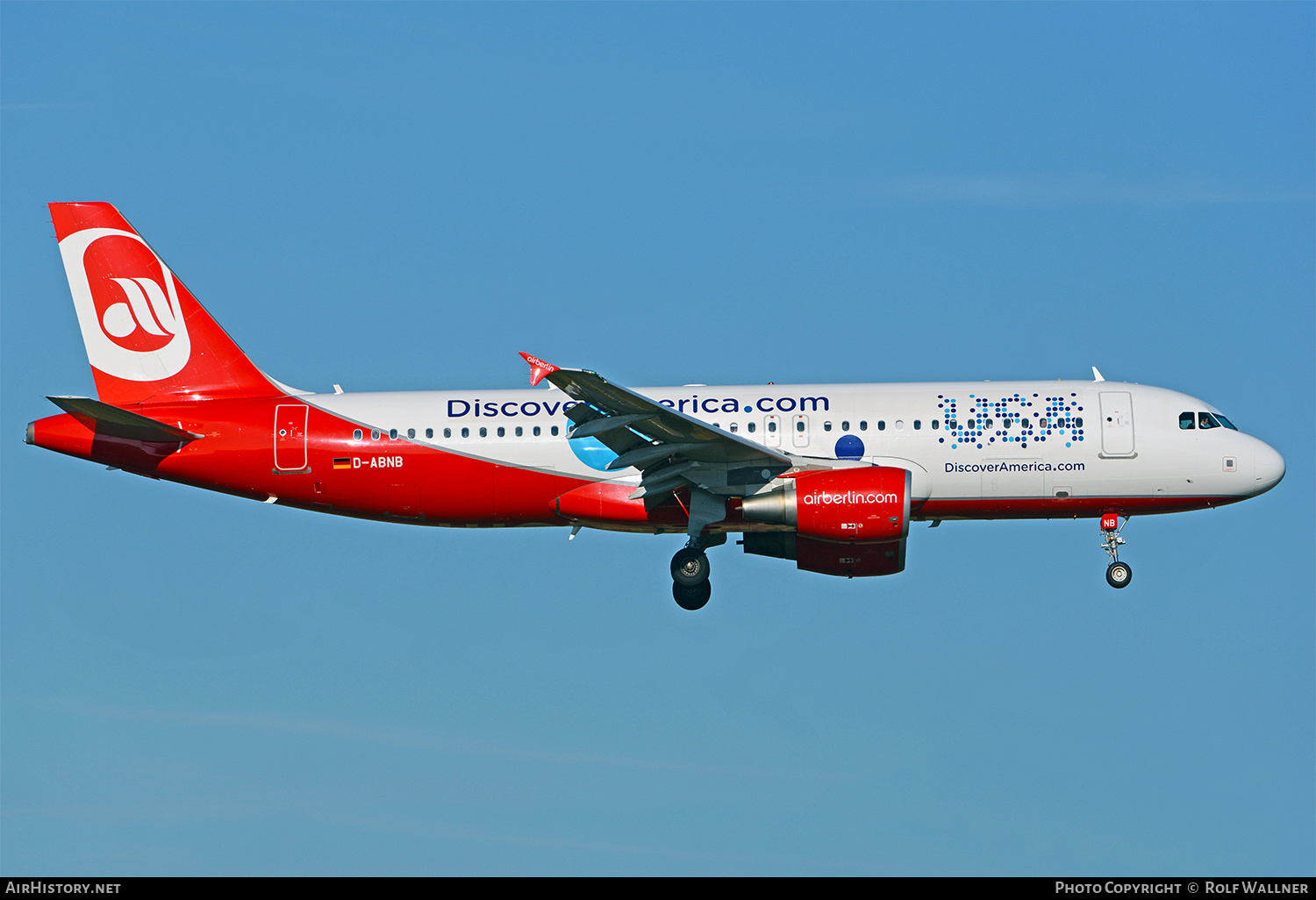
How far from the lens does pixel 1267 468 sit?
31172mm

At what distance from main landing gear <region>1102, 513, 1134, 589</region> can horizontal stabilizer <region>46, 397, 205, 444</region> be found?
20040mm

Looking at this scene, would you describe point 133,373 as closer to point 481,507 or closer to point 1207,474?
point 481,507

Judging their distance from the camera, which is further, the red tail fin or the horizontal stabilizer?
the red tail fin

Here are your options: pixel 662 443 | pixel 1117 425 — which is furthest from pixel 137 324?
pixel 1117 425

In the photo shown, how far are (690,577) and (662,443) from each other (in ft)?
10.7

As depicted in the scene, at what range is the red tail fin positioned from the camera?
32.5 meters

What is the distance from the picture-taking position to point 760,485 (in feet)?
98.6


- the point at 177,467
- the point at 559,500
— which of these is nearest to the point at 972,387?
the point at 559,500

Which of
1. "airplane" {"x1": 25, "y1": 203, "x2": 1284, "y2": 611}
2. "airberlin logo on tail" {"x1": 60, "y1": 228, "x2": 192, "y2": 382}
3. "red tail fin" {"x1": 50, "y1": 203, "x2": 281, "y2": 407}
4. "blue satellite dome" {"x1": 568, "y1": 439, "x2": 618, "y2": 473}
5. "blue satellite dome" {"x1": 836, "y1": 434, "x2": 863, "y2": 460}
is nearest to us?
"airplane" {"x1": 25, "y1": 203, "x2": 1284, "y2": 611}

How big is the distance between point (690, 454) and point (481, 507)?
490cm

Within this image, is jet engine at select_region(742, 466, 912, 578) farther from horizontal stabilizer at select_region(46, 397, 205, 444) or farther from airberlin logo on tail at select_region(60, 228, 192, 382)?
airberlin logo on tail at select_region(60, 228, 192, 382)

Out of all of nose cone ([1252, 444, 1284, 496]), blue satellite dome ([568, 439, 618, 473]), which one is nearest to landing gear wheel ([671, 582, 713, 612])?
blue satellite dome ([568, 439, 618, 473])

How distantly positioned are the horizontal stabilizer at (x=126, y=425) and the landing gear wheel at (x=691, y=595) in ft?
36.2

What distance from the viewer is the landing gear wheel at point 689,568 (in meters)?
30.9
